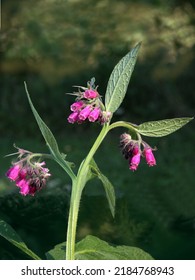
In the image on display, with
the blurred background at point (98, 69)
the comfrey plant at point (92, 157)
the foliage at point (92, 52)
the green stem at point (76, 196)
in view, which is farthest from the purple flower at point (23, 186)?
the foliage at point (92, 52)

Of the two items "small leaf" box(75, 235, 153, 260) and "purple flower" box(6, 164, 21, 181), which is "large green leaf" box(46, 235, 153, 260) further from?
"purple flower" box(6, 164, 21, 181)

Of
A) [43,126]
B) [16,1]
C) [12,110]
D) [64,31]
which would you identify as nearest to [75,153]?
[12,110]

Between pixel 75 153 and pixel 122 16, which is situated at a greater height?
pixel 122 16

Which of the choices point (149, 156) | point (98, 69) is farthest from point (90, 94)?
point (98, 69)

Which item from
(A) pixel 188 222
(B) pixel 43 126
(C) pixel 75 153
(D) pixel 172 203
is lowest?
(C) pixel 75 153

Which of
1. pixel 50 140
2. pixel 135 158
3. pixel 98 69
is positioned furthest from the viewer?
pixel 98 69

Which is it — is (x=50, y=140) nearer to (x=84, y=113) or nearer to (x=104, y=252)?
(x=84, y=113)

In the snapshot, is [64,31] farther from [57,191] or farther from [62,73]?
[57,191]

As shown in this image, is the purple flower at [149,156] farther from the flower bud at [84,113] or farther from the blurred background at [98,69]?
the blurred background at [98,69]
